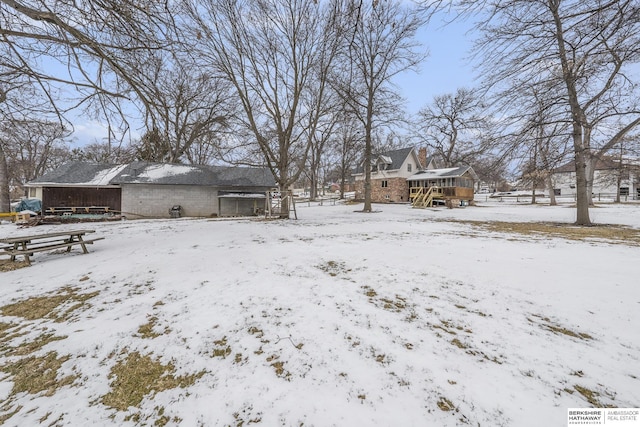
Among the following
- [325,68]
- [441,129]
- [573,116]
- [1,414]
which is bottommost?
[1,414]

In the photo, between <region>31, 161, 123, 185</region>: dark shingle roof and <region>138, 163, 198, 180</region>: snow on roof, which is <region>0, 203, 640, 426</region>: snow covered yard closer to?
<region>138, 163, 198, 180</region>: snow on roof

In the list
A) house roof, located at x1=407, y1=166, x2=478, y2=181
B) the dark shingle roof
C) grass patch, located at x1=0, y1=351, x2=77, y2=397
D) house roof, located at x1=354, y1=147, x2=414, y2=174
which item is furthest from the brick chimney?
grass patch, located at x1=0, y1=351, x2=77, y2=397

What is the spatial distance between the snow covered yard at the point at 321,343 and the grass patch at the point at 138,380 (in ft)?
0.04

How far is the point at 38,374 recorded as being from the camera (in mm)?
2465

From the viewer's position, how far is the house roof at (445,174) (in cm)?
2769

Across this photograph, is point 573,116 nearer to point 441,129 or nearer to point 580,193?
point 580,193

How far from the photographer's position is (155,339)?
2.95 meters

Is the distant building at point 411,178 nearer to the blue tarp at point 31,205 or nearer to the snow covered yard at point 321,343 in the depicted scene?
the snow covered yard at point 321,343

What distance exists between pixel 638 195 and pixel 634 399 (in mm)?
55903

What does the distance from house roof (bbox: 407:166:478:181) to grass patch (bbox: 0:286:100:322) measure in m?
30.8

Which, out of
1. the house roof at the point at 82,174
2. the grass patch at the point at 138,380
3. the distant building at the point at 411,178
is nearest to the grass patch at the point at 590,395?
the grass patch at the point at 138,380

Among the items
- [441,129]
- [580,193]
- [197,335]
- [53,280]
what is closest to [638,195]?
[441,129]

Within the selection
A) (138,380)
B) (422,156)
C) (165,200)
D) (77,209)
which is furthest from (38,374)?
(422,156)

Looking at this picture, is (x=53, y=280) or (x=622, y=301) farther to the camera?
(x=53, y=280)
